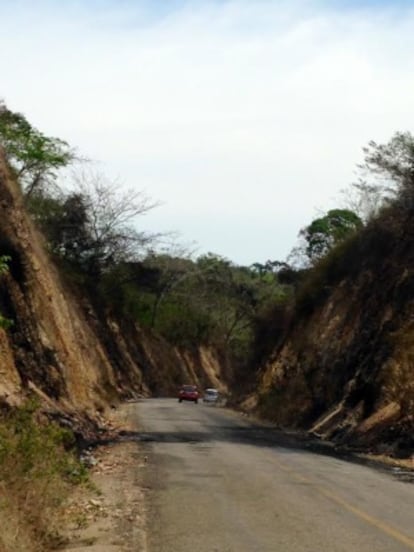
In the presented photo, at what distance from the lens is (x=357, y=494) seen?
15.8 m

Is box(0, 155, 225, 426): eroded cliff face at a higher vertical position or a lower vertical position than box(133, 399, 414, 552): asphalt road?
higher

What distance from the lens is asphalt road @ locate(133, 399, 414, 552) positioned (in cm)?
1109

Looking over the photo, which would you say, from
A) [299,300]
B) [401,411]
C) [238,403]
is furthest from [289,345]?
[401,411]

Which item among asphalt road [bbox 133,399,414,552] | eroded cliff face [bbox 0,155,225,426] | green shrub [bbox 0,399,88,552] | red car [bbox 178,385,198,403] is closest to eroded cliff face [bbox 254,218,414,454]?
asphalt road [bbox 133,399,414,552]

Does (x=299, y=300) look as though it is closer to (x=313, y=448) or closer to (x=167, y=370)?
(x=313, y=448)

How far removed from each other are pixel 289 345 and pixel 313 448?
25714mm

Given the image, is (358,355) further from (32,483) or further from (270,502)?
(32,483)

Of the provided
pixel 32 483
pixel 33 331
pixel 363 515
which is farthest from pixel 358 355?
pixel 32 483

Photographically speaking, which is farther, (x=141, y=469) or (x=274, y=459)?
(x=274, y=459)

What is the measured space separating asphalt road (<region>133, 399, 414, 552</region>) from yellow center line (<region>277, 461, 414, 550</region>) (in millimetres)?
12

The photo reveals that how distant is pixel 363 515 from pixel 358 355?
25.2 meters

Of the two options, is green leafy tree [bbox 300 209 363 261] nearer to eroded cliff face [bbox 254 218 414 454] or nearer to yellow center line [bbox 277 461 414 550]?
eroded cliff face [bbox 254 218 414 454]

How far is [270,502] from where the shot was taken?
14.5 m

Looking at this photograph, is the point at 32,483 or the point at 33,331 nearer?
the point at 32,483
